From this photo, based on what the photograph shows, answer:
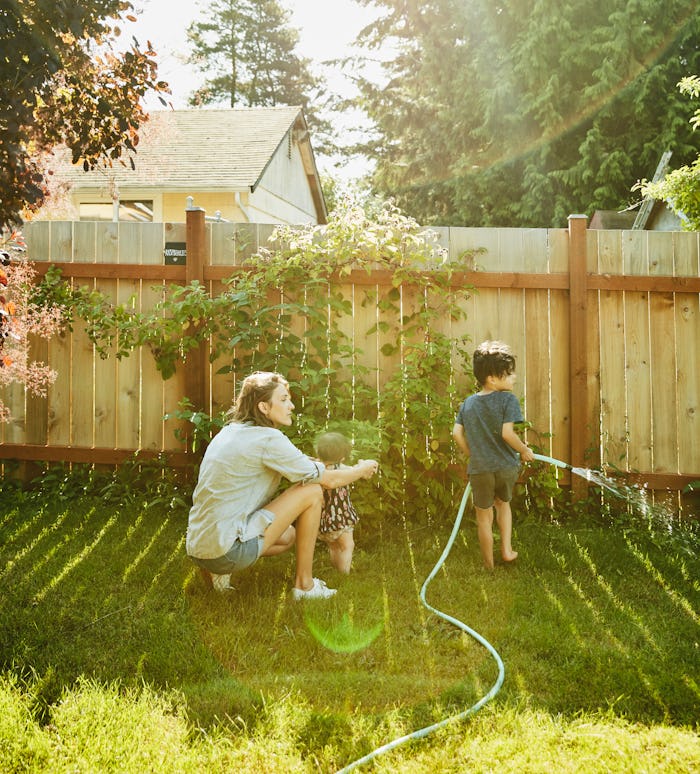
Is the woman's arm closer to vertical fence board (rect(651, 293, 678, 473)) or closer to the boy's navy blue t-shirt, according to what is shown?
the boy's navy blue t-shirt

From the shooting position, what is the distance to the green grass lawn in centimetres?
212

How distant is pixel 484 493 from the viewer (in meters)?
3.89

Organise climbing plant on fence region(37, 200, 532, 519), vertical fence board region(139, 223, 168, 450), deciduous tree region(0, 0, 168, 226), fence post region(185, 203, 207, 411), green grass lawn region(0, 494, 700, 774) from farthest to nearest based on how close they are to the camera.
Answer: vertical fence board region(139, 223, 168, 450), fence post region(185, 203, 207, 411), climbing plant on fence region(37, 200, 532, 519), deciduous tree region(0, 0, 168, 226), green grass lawn region(0, 494, 700, 774)

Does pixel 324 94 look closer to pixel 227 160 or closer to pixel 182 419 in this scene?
pixel 227 160

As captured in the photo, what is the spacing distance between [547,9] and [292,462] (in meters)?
16.5

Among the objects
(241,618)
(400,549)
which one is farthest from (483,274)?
(241,618)

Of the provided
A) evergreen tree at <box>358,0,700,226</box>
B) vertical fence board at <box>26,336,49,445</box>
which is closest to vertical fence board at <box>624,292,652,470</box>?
vertical fence board at <box>26,336,49,445</box>

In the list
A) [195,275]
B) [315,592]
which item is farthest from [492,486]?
[195,275]

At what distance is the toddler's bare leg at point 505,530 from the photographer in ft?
12.6

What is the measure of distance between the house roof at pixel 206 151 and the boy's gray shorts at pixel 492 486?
11586 mm

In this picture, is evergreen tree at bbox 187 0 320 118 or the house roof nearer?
the house roof

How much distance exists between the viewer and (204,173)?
596 inches

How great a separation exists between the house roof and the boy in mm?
11342

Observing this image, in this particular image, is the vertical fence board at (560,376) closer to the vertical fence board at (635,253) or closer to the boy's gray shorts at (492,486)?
the vertical fence board at (635,253)
